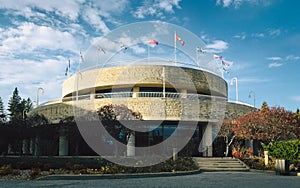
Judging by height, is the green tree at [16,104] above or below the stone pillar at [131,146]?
above

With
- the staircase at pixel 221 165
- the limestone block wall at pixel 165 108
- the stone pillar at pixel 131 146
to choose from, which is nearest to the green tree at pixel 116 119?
the stone pillar at pixel 131 146

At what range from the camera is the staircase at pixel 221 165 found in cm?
2217

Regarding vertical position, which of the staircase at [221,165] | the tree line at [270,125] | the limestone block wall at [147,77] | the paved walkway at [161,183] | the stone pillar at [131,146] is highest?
the limestone block wall at [147,77]

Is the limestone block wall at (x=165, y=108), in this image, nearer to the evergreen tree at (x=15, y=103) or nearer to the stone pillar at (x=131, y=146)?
the stone pillar at (x=131, y=146)

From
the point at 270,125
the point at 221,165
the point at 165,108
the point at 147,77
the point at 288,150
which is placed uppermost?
the point at 147,77

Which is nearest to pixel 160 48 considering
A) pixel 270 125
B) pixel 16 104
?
pixel 270 125

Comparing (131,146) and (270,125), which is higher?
(270,125)

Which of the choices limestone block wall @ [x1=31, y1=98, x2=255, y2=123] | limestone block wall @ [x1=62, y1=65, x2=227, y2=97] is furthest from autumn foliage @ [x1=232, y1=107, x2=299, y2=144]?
limestone block wall @ [x1=62, y1=65, x2=227, y2=97]

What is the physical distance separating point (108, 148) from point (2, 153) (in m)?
10.2

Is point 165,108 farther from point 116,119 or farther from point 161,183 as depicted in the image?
point 161,183

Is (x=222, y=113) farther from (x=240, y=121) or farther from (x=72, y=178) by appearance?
(x=72, y=178)

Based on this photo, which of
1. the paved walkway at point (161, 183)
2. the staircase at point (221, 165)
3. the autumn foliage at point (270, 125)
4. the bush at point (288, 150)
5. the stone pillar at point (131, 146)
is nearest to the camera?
the paved walkway at point (161, 183)

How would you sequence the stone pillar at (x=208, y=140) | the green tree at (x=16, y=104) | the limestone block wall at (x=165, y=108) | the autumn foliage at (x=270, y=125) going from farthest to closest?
the green tree at (x=16, y=104) < the stone pillar at (x=208, y=140) < the limestone block wall at (x=165, y=108) < the autumn foliage at (x=270, y=125)

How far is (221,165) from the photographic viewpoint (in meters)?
23.2
